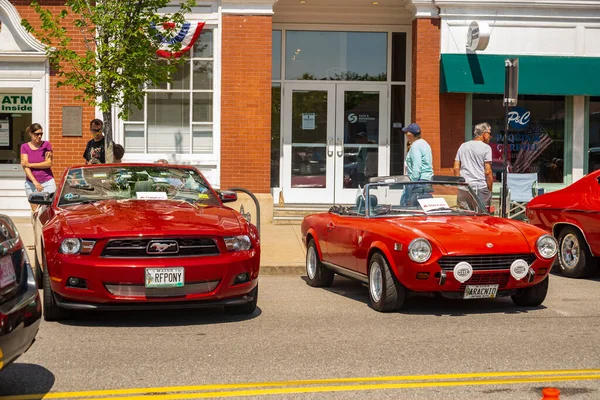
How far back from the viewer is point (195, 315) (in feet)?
26.0

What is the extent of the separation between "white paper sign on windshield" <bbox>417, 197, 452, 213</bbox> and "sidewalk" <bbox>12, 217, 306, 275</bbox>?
2.72m

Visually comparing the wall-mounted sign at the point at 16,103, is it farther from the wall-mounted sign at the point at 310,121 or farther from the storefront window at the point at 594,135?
the storefront window at the point at 594,135

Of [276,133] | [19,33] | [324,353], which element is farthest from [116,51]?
[324,353]

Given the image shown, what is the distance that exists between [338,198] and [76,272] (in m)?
10.6

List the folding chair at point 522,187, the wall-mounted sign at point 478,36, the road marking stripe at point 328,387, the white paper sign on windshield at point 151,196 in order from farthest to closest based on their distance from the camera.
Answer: the folding chair at point 522,187
the wall-mounted sign at point 478,36
the white paper sign on windshield at point 151,196
the road marking stripe at point 328,387

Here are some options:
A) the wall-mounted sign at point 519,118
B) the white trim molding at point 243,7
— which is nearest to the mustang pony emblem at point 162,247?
the white trim molding at point 243,7

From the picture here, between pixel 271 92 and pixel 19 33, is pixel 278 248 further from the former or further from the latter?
pixel 19 33

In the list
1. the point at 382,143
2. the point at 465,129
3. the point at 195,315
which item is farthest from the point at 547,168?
the point at 195,315

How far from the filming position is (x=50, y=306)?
742 cm

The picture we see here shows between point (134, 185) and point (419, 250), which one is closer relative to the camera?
point (419, 250)

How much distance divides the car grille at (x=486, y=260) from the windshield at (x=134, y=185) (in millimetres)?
2368

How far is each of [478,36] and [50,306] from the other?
1021cm

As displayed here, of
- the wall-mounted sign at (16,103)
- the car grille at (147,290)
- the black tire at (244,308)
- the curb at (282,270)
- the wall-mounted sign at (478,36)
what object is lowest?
the curb at (282,270)

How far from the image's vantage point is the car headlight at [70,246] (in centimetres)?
700
